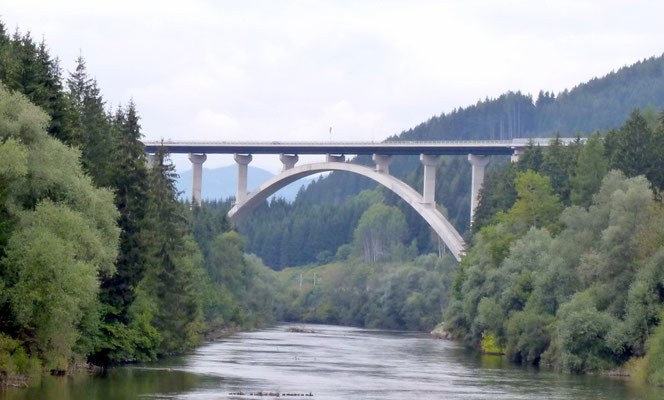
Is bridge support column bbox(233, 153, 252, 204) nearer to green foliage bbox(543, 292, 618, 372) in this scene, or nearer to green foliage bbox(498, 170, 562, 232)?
green foliage bbox(498, 170, 562, 232)

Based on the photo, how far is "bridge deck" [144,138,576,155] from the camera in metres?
68.6

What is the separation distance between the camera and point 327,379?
33906 millimetres

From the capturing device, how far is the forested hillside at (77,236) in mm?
25609

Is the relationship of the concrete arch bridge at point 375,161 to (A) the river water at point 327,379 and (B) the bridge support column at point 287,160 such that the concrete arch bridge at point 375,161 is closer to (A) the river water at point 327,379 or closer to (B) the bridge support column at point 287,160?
(B) the bridge support column at point 287,160

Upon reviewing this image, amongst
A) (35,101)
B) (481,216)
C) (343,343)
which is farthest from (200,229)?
(35,101)

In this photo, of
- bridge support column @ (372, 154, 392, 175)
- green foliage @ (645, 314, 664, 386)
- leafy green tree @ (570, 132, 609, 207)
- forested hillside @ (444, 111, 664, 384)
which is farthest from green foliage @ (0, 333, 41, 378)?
bridge support column @ (372, 154, 392, 175)

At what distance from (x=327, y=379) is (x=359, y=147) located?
3926 centimetres

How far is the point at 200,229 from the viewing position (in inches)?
2328

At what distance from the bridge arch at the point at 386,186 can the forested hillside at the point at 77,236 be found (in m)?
22.0

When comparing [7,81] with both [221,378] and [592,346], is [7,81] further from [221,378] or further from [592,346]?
[592,346]

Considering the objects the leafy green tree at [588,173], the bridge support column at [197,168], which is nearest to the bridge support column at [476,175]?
the leafy green tree at [588,173]

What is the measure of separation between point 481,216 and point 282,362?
26104 millimetres

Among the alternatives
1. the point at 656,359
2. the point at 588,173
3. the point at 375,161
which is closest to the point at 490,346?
the point at 588,173

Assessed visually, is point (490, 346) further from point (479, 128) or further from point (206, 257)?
point (479, 128)
